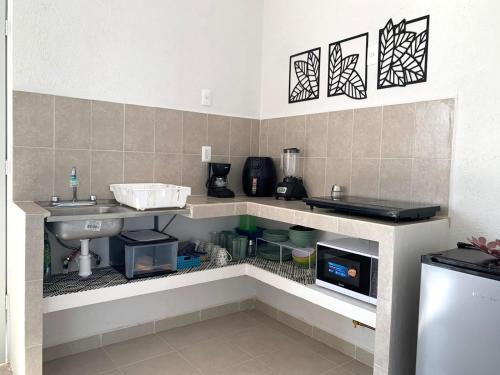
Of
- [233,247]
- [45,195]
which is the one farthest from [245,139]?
[45,195]

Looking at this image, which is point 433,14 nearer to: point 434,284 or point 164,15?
point 434,284

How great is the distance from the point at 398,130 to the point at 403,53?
1.38ft

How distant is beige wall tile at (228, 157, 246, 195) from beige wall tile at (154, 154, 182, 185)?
46 centimetres

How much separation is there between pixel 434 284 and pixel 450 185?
64 centimetres

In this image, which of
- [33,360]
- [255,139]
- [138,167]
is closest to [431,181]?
[255,139]

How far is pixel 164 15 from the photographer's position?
8.41 ft

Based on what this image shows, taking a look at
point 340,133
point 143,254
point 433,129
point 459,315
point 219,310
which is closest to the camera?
point 459,315

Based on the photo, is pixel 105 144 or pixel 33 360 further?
pixel 105 144

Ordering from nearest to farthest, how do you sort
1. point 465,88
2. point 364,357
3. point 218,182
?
point 465,88 < point 364,357 < point 218,182

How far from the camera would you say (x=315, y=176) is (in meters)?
2.66

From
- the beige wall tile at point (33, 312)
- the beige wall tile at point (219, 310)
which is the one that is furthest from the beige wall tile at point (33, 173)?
the beige wall tile at point (219, 310)

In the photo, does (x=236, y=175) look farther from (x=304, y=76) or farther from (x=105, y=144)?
(x=105, y=144)

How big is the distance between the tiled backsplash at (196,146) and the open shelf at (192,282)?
536 millimetres

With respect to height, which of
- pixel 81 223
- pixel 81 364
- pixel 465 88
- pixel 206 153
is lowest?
pixel 81 364
